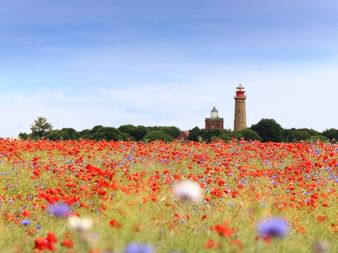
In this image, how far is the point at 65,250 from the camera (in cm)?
457

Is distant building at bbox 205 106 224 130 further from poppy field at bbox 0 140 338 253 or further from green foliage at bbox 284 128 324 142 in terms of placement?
poppy field at bbox 0 140 338 253

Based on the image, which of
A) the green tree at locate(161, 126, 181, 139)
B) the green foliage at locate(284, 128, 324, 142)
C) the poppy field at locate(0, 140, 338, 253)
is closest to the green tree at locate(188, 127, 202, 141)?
the green tree at locate(161, 126, 181, 139)

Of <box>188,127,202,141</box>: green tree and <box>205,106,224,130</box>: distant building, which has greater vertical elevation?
<box>205,106,224,130</box>: distant building

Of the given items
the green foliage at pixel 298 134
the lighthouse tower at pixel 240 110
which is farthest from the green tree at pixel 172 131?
the lighthouse tower at pixel 240 110

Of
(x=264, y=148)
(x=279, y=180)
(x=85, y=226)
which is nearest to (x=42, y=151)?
(x=264, y=148)

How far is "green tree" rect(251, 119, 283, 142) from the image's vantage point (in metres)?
28.5

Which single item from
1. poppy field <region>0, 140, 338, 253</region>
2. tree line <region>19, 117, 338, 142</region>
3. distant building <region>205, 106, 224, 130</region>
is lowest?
poppy field <region>0, 140, 338, 253</region>

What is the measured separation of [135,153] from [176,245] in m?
7.84

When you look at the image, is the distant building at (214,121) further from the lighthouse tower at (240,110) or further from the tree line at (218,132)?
the tree line at (218,132)

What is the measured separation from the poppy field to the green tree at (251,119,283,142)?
14127 millimetres

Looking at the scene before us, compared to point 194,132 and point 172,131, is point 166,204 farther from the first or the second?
point 172,131

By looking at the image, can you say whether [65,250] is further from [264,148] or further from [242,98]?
[242,98]

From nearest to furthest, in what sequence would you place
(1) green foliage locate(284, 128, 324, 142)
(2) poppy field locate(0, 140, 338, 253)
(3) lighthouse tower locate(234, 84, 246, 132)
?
1. (2) poppy field locate(0, 140, 338, 253)
2. (1) green foliage locate(284, 128, 324, 142)
3. (3) lighthouse tower locate(234, 84, 246, 132)

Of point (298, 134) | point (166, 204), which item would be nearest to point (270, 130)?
point (298, 134)
